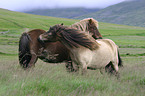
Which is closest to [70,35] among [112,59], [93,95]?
[112,59]

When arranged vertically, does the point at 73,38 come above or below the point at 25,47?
above

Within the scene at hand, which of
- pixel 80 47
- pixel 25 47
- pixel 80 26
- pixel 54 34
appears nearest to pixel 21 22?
pixel 25 47

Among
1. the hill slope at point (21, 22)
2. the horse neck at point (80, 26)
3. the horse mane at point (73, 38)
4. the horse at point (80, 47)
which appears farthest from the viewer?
the hill slope at point (21, 22)

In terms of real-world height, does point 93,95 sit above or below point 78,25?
below

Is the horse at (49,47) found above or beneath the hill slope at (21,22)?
above

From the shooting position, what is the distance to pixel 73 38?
16.1 ft

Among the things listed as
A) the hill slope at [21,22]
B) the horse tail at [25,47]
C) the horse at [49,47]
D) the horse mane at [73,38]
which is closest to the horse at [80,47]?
the horse mane at [73,38]

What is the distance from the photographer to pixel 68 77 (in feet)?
15.0

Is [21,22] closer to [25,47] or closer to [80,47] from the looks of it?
[25,47]

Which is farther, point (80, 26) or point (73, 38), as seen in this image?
point (80, 26)

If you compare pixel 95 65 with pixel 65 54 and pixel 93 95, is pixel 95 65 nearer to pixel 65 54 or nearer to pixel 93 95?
pixel 65 54

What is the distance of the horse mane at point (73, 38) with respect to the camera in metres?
4.89

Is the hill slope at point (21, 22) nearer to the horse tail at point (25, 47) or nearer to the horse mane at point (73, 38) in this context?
the horse tail at point (25, 47)

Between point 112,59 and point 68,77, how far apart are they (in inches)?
67.2
